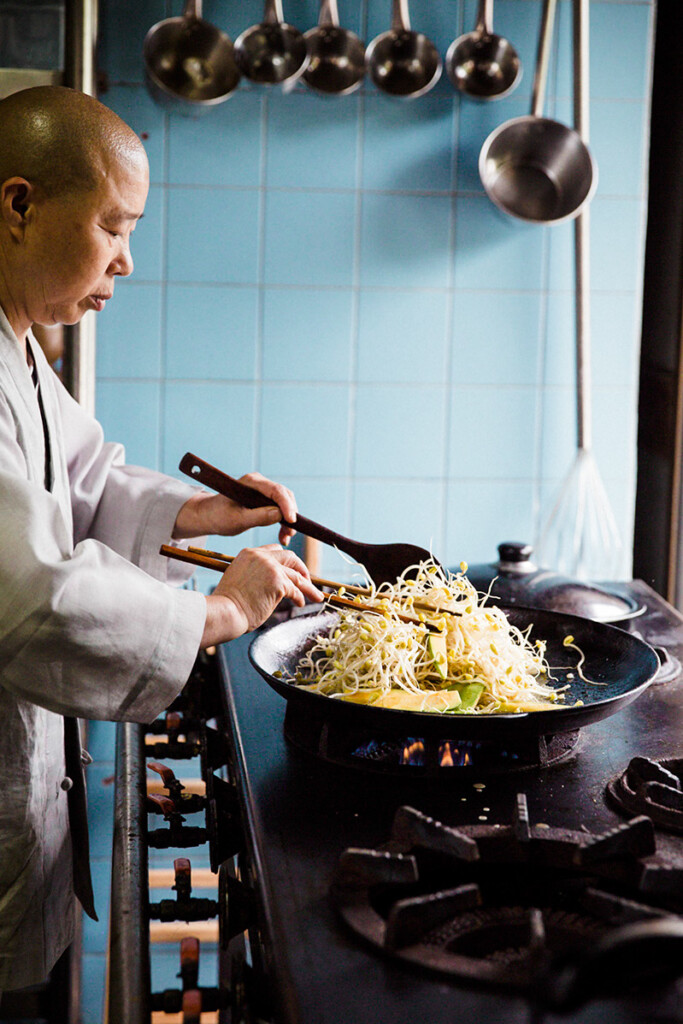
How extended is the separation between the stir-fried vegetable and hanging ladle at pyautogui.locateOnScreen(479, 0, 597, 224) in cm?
156

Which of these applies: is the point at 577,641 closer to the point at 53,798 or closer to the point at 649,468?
the point at 53,798

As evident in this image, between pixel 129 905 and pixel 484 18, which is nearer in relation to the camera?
pixel 129 905

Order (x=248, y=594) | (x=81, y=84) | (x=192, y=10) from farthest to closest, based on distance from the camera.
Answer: (x=192, y=10), (x=81, y=84), (x=248, y=594)

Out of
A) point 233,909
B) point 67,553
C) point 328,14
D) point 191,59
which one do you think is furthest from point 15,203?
point 328,14

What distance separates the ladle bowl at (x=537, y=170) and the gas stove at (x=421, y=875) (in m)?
1.65

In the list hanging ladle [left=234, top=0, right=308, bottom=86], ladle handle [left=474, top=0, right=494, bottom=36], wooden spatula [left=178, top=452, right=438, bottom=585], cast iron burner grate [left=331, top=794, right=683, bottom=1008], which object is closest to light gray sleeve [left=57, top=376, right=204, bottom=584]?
wooden spatula [left=178, top=452, right=438, bottom=585]

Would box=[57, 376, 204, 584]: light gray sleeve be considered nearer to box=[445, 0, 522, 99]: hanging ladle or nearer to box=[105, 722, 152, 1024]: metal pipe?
box=[105, 722, 152, 1024]: metal pipe

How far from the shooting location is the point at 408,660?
1.35m

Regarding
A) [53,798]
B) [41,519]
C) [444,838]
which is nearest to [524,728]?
[444,838]

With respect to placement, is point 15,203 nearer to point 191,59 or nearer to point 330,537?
point 330,537

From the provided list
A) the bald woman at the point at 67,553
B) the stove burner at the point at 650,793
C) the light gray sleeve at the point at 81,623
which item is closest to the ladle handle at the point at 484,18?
the bald woman at the point at 67,553

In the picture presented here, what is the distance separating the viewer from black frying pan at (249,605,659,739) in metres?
1.10

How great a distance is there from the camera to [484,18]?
2.54m

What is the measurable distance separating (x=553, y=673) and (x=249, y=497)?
0.53 metres
